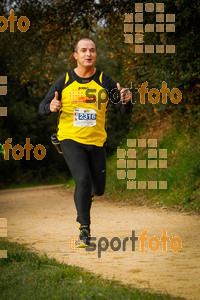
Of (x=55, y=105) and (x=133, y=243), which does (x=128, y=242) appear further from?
(x=55, y=105)

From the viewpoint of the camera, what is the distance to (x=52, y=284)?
442 cm

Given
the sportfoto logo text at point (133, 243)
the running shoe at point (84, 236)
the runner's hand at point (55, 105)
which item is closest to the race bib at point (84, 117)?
the runner's hand at point (55, 105)

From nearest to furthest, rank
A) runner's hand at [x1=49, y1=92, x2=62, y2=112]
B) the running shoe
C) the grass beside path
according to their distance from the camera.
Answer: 1. the grass beside path
2. runner's hand at [x1=49, y1=92, x2=62, y2=112]
3. the running shoe

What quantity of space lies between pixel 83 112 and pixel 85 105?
90 mm

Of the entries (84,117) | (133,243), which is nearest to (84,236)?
(133,243)

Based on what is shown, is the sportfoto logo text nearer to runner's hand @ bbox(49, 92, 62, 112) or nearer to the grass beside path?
the grass beside path

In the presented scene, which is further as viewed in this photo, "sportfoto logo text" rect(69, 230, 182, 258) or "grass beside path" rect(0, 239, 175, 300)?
"sportfoto logo text" rect(69, 230, 182, 258)

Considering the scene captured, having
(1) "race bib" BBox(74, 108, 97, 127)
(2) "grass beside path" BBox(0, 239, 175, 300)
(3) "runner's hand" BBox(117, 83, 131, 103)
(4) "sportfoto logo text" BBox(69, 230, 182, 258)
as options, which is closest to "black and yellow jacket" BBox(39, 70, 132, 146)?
(1) "race bib" BBox(74, 108, 97, 127)

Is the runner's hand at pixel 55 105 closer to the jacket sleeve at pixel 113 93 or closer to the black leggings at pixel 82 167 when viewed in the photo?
the black leggings at pixel 82 167

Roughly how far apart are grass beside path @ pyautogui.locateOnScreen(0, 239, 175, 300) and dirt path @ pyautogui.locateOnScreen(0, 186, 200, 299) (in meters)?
0.26

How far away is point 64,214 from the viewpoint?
38.9ft

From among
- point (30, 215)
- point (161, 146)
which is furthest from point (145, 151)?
point (30, 215)

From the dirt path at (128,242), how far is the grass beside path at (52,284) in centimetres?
26

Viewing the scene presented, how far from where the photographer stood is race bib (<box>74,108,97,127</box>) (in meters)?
6.23
